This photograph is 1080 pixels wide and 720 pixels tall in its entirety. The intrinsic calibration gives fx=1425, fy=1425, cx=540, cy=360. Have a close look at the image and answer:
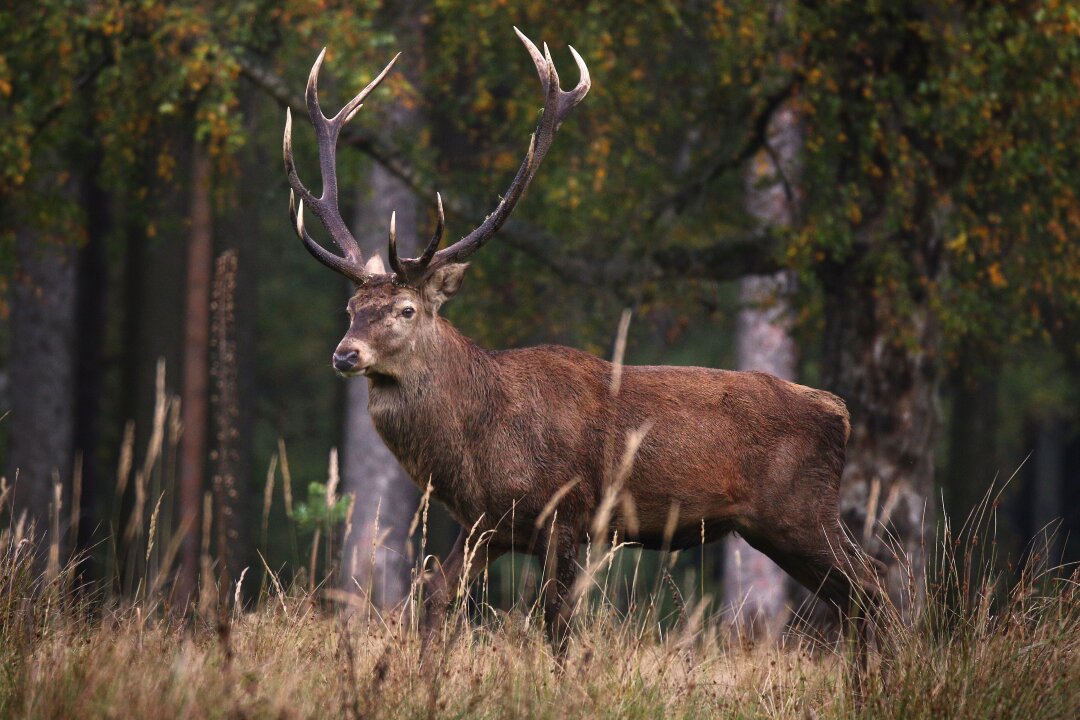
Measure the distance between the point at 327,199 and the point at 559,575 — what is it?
7.51ft

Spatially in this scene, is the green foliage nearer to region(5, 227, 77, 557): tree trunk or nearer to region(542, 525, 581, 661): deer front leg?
region(542, 525, 581, 661): deer front leg

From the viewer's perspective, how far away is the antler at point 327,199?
6.85 m

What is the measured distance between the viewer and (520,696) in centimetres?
448

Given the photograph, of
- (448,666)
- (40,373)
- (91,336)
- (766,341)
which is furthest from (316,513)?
(91,336)

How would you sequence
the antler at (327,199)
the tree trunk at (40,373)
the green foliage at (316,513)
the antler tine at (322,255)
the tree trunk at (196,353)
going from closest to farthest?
the antler tine at (322,255) → the antler at (327,199) → the green foliage at (316,513) → the tree trunk at (40,373) → the tree trunk at (196,353)

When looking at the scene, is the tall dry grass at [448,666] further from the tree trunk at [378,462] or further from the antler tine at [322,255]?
the tree trunk at [378,462]

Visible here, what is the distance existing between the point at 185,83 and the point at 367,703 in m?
7.58

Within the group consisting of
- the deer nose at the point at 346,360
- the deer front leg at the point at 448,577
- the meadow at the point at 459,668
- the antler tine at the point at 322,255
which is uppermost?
the antler tine at the point at 322,255

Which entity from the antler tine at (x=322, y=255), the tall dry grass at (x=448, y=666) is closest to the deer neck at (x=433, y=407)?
the antler tine at (x=322, y=255)

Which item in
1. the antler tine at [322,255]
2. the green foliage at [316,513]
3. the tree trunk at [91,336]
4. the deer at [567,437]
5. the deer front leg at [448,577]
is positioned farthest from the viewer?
the tree trunk at [91,336]

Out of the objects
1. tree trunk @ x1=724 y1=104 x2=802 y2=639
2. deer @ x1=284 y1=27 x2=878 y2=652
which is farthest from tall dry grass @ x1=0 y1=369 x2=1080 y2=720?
tree trunk @ x1=724 y1=104 x2=802 y2=639

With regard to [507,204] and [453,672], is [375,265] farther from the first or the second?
[453,672]

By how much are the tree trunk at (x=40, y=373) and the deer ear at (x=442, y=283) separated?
9209 millimetres

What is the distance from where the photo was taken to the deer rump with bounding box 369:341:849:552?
6.50 m
